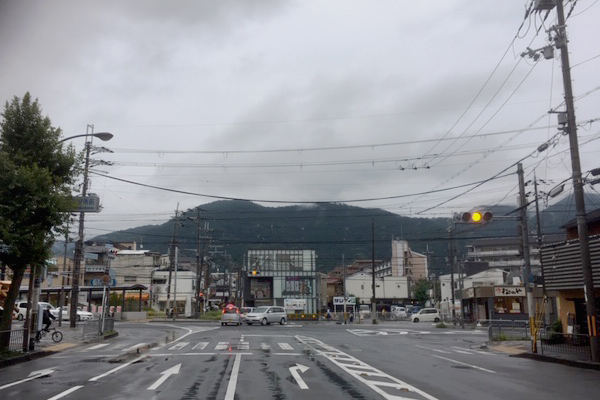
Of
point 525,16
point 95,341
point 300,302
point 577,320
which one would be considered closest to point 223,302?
point 300,302

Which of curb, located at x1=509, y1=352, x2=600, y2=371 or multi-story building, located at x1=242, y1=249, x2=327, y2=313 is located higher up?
multi-story building, located at x1=242, y1=249, x2=327, y2=313

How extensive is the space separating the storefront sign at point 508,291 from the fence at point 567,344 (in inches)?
1361

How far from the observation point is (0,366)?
57.5 feet

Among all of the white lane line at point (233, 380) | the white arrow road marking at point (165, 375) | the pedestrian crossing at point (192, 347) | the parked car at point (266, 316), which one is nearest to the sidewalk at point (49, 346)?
the pedestrian crossing at point (192, 347)

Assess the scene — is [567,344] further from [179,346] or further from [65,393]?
[65,393]

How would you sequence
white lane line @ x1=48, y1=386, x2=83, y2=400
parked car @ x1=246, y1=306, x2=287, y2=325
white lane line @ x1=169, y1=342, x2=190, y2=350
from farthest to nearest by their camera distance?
1. parked car @ x1=246, y1=306, x2=287, y2=325
2. white lane line @ x1=169, y1=342, x2=190, y2=350
3. white lane line @ x1=48, y1=386, x2=83, y2=400

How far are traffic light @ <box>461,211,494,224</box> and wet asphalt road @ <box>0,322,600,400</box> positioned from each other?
17.7 ft

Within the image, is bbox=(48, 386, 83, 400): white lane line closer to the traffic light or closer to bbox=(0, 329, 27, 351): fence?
bbox=(0, 329, 27, 351): fence

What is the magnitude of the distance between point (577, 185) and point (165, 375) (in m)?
15.5

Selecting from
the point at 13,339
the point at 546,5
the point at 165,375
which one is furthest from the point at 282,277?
the point at 165,375

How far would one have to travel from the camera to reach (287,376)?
14.8 meters

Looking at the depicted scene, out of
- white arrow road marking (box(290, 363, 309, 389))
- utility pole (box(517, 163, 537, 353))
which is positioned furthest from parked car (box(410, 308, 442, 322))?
white arrow road marking (box(290, 363, 309, 389))

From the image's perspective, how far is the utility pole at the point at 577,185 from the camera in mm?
19234

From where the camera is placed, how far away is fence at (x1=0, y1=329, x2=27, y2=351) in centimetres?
1919
